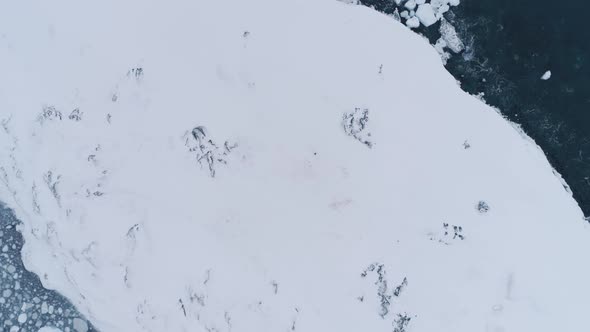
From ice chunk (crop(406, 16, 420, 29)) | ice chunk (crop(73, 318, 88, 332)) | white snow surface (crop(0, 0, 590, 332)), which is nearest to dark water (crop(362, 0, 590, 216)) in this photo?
white snow surface (crop(0, 0, 590, 332))

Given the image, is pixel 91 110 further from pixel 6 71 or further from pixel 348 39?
pixel 348 39

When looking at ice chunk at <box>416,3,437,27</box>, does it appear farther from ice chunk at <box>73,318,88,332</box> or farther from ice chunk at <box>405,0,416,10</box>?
ice chunk at <box>73,318,88,332</box>

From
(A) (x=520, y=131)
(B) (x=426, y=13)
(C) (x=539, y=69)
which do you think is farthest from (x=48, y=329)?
(C) (x=539, y=69)

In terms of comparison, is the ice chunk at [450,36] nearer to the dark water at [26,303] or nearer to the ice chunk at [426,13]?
the ice chunk at [426,13]

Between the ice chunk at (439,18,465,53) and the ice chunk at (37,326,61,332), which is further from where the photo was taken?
the ice chunk at (439,18,465,53)

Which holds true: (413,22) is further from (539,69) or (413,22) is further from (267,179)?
(267,179)

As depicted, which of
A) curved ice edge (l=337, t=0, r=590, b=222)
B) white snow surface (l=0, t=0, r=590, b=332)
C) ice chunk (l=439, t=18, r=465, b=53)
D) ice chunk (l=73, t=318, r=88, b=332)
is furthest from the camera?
ice chunk (l=439, t=18, r=465, b=53)

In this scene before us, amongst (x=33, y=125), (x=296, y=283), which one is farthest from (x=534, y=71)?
(x=33, y=125)
